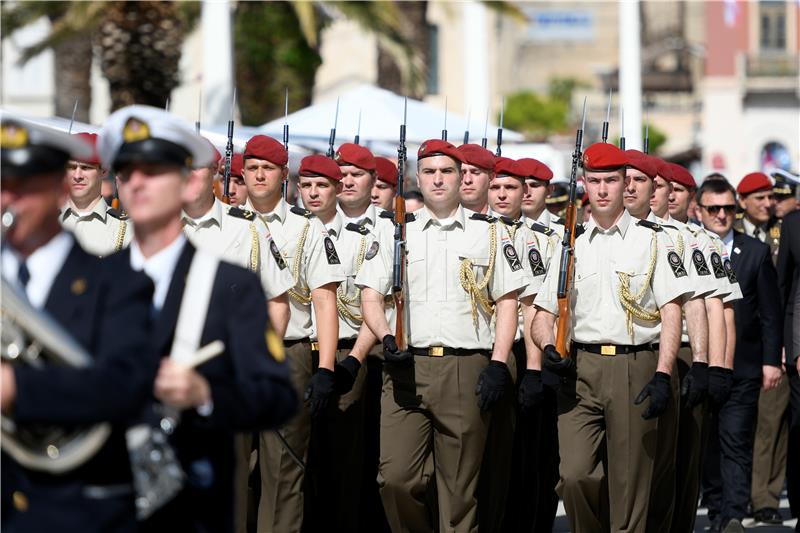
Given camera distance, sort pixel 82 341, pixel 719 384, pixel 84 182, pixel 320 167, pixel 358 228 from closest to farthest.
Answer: pixel 82 341
pixel 719 384
pixel 84 182
pixel 320 167
pixel 358 228

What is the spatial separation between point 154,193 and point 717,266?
5026 millimetres

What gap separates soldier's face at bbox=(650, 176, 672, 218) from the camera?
9742 millimetres

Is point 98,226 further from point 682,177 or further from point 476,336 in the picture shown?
point 682,177

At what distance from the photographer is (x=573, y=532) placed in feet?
28.7

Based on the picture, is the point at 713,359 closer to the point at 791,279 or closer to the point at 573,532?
the point at 573,532

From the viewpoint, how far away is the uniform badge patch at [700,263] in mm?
8812

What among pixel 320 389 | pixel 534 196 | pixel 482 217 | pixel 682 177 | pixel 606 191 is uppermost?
pixel 682 177

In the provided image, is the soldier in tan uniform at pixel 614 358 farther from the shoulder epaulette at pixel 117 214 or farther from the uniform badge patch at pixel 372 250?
the shoulder epaulette at pixel 117 214

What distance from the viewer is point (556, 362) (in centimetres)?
852

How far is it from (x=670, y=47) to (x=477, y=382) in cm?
7547

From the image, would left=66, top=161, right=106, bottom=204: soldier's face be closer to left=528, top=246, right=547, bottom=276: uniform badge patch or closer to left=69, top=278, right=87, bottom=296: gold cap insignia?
left=528, top=246, right=547, bottom=276: uniform badge patch

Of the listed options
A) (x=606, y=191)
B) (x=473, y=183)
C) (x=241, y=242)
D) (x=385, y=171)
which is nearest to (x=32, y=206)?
(x=241, y=242)

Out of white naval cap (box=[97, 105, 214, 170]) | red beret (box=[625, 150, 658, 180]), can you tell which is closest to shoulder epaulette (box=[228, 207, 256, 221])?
red beret (box=[625, 150, 658, 180])

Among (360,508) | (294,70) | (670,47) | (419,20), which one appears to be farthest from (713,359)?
(670,47)
